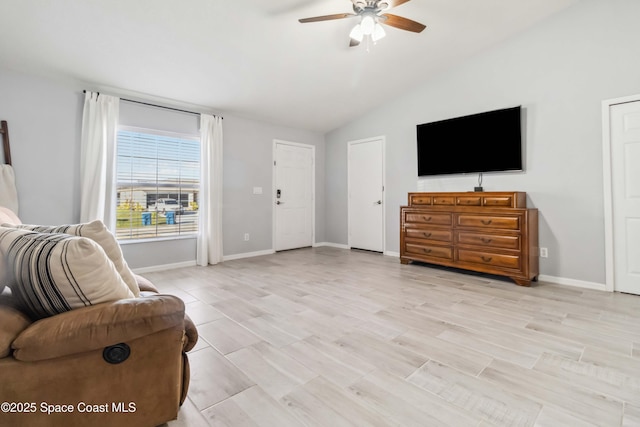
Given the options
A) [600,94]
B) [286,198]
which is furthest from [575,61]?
[286,198]

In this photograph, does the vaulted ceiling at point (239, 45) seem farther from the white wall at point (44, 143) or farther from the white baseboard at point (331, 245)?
the white baseboard at point (331, 245)

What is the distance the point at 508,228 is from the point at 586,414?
238 cm

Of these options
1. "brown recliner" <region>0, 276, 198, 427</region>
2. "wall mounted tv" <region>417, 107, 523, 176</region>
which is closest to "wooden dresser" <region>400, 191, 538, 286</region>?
"wall mounted tv" <region>417, 107, 523, 176</region>

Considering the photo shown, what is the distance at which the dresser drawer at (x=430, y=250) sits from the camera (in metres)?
3.97

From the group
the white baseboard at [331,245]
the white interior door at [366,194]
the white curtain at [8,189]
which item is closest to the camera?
the white curtain at [8,189]

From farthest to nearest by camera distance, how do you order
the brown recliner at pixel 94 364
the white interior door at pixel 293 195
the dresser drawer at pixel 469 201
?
the white interior door at pixel 293 195
the dresser drawer at pixel 469 201
the brown recliner at pixel 94 364

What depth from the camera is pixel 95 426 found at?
3.50ft

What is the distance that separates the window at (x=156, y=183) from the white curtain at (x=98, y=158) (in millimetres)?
182

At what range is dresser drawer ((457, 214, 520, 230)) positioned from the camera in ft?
11.1

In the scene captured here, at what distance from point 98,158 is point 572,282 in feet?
18.8

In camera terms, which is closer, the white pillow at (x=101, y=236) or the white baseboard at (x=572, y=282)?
the white pillow at (x=101, y=236)

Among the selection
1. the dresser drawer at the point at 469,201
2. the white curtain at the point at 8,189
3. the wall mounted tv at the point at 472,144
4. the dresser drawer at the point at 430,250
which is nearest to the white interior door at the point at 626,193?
the wall mounted tv at the point at 472,144

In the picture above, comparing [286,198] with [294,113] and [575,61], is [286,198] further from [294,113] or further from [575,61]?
[575,61]

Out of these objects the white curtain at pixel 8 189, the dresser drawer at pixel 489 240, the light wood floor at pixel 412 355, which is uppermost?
the white curtain at pixel 8 189
